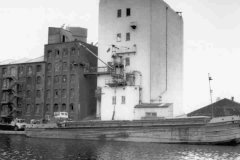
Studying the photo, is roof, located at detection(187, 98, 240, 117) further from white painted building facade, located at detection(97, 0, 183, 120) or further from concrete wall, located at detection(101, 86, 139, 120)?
concrete wall, located at detection(101, 86, 139, 120)

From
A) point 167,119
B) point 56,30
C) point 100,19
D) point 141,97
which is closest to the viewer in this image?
point 167,119

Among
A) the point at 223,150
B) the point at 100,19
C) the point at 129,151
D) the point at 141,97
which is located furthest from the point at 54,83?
the point at 223,150

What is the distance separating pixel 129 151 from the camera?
114 ft

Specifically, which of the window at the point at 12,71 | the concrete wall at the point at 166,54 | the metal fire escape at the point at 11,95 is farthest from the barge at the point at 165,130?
the window at the point at 12,71

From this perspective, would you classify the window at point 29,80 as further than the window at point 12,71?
No

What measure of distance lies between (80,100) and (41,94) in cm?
990

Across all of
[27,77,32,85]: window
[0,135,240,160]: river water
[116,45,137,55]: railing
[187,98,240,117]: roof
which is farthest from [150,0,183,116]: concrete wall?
[27,77,32,85]: window

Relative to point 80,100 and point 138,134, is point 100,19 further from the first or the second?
point 138,134

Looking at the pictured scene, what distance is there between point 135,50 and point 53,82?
20.4 metres

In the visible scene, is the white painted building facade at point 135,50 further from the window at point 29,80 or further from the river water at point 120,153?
the window at point 29,80

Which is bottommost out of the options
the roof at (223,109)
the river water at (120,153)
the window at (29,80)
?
the river water at (120,153)

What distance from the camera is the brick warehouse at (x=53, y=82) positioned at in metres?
64.6

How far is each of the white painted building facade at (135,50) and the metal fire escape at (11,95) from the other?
70.3 feet

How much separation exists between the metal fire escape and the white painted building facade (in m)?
21.4
